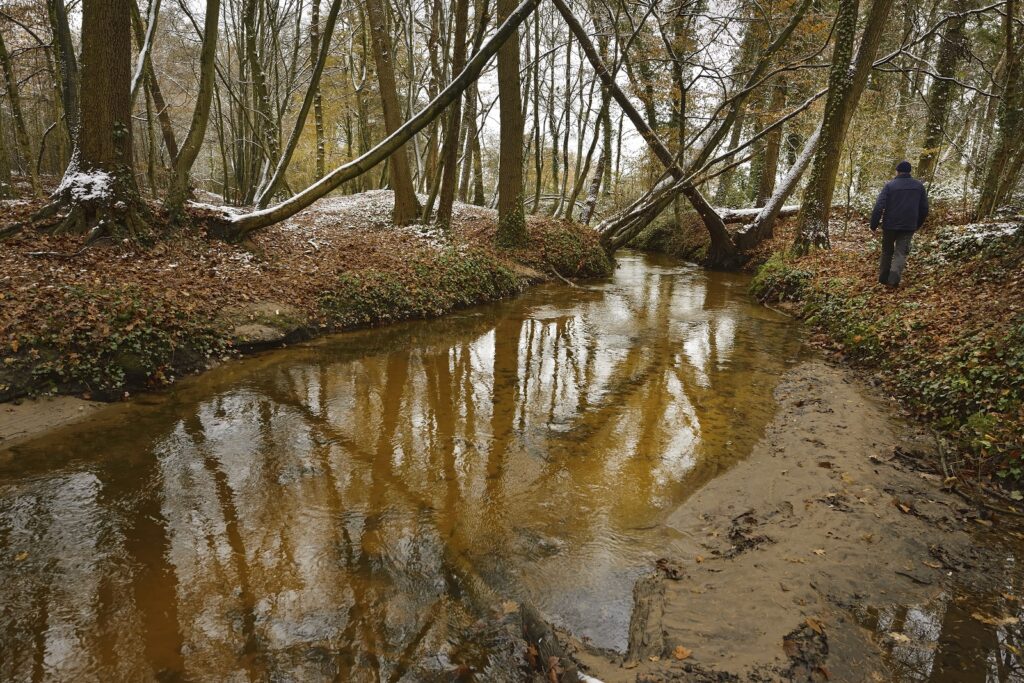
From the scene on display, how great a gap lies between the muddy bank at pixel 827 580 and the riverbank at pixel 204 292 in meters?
6.12

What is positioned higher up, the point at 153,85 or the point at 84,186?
the point at 153,85

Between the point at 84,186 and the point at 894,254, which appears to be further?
the point at 894,254

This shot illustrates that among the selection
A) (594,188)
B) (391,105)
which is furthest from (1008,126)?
(391,105)

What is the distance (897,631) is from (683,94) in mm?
14441

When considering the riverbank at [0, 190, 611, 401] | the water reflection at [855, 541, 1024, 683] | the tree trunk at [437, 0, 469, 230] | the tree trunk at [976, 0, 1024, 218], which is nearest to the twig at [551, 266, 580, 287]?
the riverbank at [0, 190, 611, 401]

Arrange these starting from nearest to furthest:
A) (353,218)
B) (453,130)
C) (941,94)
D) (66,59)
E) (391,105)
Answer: (66,59) → (453,130) → (391,105) → (941,94) → (353,218)

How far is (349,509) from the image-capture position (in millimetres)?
3975

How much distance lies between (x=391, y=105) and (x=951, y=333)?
12.0 m

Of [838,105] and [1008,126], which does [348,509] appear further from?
[838,105]

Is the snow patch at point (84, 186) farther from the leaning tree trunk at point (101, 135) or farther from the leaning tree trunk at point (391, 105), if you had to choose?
the leaning tree trunk at point (391, 105)

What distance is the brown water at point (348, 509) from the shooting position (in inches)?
109

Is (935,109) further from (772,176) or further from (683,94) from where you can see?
(683,94)

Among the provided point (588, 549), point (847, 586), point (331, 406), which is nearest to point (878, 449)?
point (847, 586)

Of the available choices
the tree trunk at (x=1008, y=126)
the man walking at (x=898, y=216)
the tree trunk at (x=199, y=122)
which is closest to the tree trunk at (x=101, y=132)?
the tree trunk at (x=199, y=122)
